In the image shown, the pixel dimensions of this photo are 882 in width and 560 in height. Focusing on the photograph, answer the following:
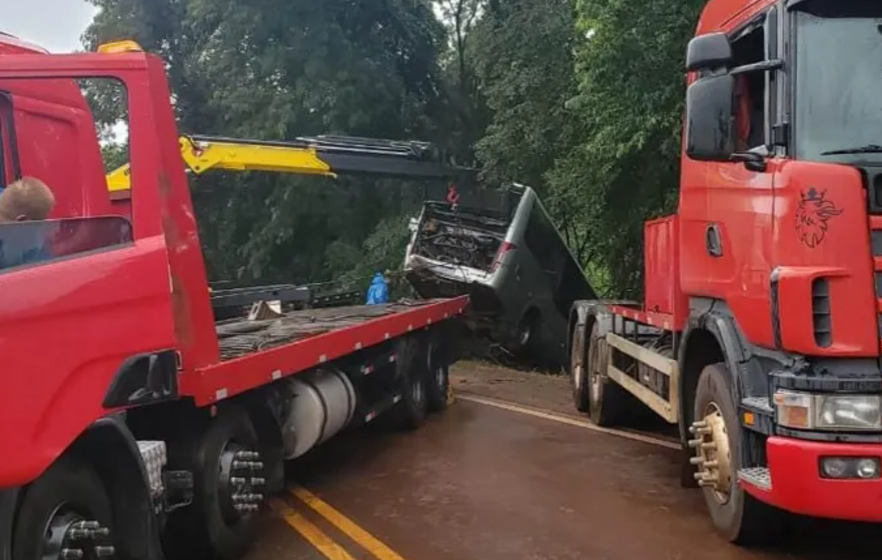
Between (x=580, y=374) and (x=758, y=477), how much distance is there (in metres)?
6.09

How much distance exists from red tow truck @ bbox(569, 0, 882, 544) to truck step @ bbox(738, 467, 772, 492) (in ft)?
0.05

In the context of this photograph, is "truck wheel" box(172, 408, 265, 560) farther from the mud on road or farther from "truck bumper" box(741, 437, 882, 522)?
"truck bumper" box(741, 437, 882, 522)

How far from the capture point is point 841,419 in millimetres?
4422

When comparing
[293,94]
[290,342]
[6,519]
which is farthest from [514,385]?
[293,94]

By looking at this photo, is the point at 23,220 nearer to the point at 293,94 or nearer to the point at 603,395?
the point at 603,395

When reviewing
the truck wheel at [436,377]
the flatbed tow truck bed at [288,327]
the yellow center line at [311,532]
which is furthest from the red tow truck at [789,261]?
the truck wheel at [436,377]

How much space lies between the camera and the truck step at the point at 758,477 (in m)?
4.71

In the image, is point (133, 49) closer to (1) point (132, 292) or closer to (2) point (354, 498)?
(1) point (132, 292)

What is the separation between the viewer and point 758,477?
4828 millimetres

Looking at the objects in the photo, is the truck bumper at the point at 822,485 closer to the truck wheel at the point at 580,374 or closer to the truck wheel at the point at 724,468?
the truck wheel at the point at 724,468

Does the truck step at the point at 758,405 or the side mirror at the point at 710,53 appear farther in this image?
the side mirror at the point at 710,53

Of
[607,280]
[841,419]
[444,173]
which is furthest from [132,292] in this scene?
[607,280]

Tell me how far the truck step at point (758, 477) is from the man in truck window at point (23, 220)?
3.30 metres

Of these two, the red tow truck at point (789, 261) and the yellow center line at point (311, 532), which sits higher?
the red tow truck at point (789, 261)
